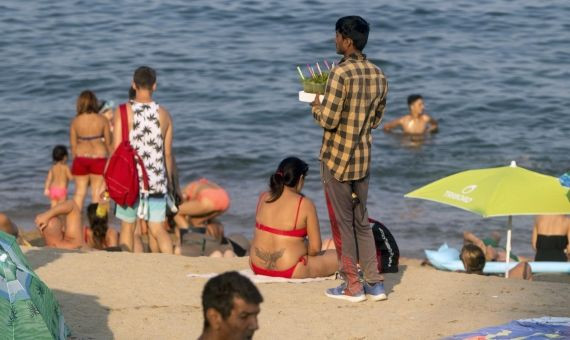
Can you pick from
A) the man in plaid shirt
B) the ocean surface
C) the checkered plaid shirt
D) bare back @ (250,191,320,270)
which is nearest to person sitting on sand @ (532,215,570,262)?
the ocean surface

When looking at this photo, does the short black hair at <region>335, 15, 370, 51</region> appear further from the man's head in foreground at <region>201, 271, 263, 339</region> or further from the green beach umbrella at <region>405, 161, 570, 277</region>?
the man's head in foreground at <region>201, 271, 263, 339</region>

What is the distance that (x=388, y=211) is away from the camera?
13.8 meters

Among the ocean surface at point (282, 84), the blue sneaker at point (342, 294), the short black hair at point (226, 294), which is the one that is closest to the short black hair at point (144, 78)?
the blue sneaker at point (342, 294)

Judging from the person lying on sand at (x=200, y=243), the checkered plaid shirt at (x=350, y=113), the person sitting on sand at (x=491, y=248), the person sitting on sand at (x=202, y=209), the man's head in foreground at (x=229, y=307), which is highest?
the checkered plaid shirt at (x=350, y=113)

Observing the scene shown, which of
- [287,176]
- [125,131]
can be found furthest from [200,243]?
[287,176]

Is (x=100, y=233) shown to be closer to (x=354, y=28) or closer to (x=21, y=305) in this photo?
(x=354, y=28)

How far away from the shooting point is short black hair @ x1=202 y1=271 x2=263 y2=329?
13.6 feet

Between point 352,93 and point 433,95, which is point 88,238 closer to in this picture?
point 352,93

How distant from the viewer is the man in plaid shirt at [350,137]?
22.7 feet

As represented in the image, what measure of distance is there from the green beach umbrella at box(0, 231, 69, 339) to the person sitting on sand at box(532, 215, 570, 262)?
5.48 m

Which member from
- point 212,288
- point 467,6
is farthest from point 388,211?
point 467,6

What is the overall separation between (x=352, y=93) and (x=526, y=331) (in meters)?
1.65

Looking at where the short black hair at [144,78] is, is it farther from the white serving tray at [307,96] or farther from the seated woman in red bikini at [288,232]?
the white serving tray at [307,96]

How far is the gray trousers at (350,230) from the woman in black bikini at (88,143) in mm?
4347
